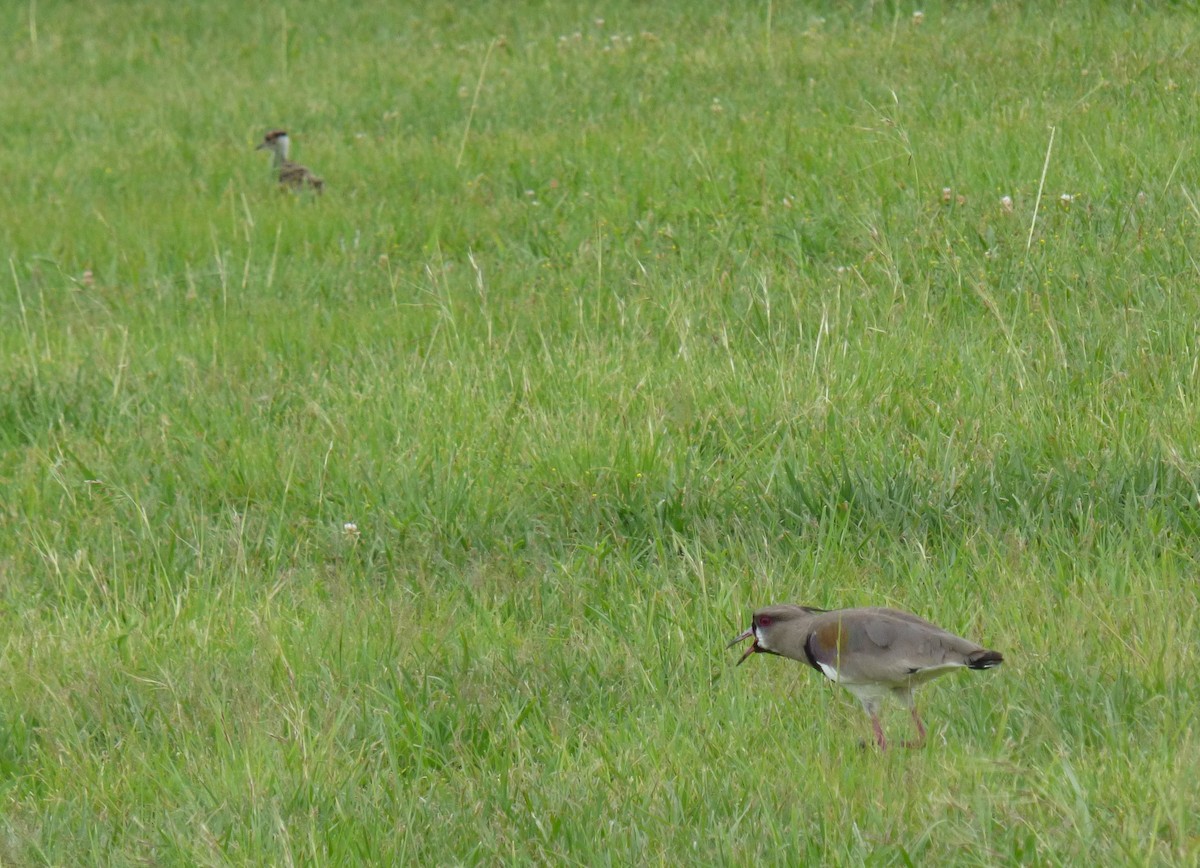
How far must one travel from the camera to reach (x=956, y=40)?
9.84m

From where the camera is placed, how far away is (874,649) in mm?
3484

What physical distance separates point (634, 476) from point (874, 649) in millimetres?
1715

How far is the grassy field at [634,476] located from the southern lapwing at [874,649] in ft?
0.32

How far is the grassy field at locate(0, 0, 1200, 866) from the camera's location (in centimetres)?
339

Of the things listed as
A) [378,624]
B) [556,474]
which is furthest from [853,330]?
[378,624]

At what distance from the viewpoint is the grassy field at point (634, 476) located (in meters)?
3.39

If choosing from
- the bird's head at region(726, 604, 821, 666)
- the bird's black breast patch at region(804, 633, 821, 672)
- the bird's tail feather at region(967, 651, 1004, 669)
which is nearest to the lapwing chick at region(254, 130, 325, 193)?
the bird's head at region(726, 604, 821, 666)

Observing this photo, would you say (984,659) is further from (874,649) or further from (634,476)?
(634,476)

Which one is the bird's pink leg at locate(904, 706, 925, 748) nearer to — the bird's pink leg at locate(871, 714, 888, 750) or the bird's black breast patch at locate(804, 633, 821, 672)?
the bird's pink leg at locate(871, 714, 888, 750)

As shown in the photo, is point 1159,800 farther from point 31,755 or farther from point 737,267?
point 737,267

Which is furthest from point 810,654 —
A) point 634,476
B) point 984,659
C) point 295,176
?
point 295,176

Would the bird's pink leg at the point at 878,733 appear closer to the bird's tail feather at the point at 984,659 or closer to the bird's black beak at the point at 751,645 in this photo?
the bird's tail feather at the point at 984,659

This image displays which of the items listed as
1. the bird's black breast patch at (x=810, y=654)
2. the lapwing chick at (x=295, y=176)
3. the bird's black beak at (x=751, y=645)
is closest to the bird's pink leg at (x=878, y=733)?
the bird's black breast patch at (x=810, y=654)

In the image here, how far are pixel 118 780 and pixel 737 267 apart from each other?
4058 mm
